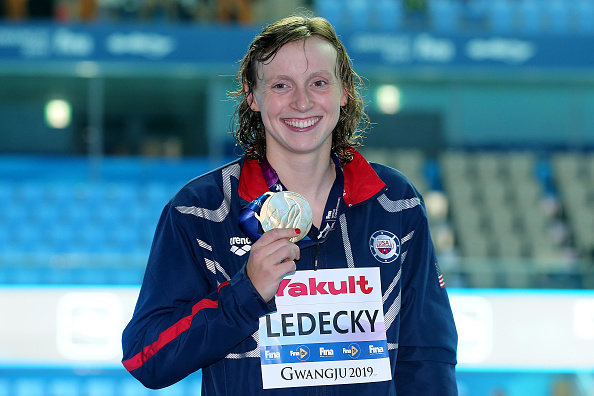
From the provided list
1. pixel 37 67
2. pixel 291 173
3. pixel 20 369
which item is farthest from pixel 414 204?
pixel 37 67

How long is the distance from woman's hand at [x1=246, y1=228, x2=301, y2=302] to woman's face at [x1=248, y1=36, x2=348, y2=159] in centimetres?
28

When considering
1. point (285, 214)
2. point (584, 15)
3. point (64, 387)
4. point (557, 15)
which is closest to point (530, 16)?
point (557, 15)

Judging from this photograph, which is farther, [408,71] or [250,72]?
[408,71]

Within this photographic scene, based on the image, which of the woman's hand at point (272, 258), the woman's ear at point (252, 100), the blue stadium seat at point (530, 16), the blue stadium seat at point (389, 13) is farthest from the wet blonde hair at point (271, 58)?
the blue stadium seat at point (530, 16)

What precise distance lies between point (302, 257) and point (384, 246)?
0.17 meters

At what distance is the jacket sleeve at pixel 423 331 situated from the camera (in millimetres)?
1528

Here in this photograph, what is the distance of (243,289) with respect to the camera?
1.34 m

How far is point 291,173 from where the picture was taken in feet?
5.26

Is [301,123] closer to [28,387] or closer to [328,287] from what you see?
[328,287]

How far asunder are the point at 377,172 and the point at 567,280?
3793 mm

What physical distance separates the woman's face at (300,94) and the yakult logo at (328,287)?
267 millimetres

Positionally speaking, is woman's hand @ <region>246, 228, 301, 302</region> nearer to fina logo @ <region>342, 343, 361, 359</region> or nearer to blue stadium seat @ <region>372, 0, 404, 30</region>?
fina logo @ <region>342, 343, 361, 359</region>

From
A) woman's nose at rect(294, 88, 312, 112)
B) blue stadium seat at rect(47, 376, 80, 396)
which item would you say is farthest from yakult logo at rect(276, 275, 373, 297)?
blue stadium seat at rect(47, 376, 80, 396)

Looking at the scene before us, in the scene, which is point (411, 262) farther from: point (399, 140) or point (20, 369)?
point (399, 140)
